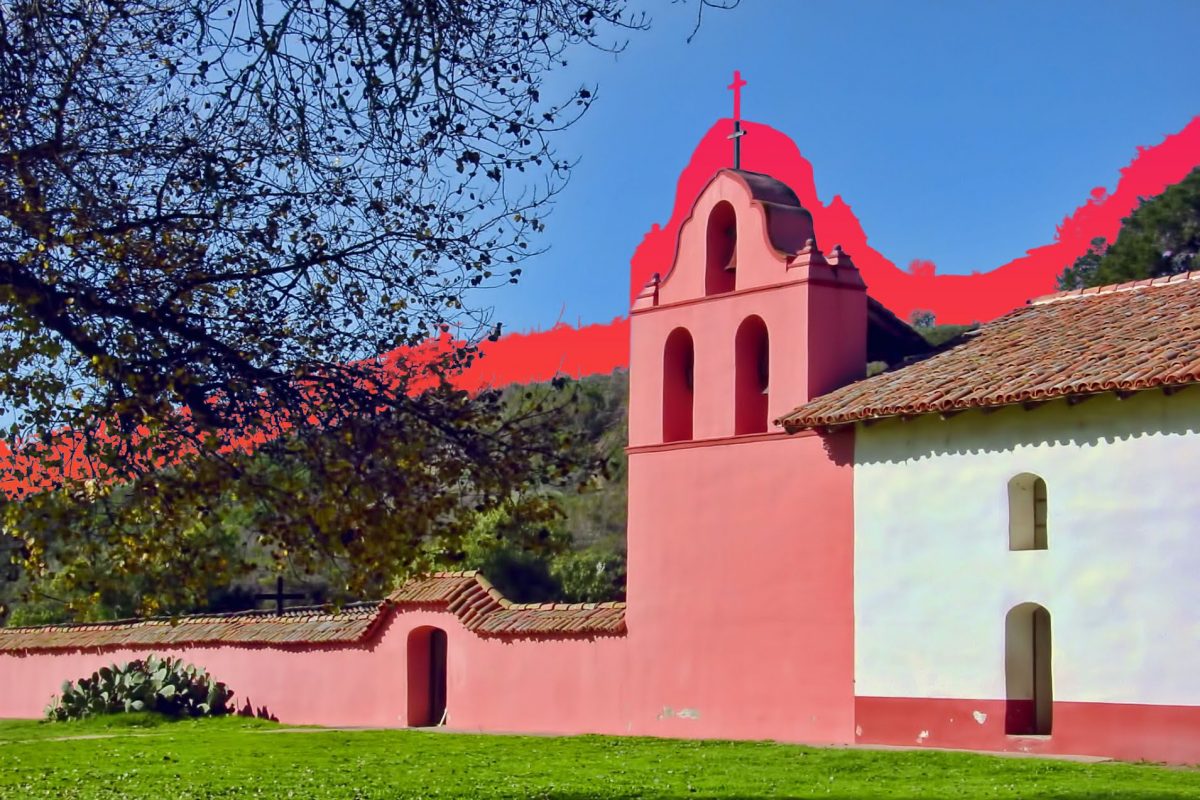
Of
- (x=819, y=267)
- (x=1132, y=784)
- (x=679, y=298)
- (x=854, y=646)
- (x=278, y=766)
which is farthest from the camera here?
(x=679, y=298)

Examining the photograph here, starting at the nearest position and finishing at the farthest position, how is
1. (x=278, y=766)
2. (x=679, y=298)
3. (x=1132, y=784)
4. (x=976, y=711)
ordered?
(x=1132, y=784)
(x=278, y=766)
(x=976, y=711)
(x=679, y=298)

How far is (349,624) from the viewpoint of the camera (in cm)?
2598

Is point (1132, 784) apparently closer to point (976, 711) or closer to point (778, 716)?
point (976, 711)

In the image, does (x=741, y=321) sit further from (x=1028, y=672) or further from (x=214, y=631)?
(x=214, y=631)

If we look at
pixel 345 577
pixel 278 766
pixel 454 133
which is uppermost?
pixel 454 133

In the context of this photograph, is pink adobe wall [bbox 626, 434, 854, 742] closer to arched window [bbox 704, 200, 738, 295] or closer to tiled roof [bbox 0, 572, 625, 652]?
tiled roof [bbox 0, 572, 625, 652]

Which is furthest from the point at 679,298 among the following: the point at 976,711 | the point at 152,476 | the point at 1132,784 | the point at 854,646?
the point at 152,476

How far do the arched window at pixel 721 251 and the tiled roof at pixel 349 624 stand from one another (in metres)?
4.63

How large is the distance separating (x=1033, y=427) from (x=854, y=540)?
2.78m

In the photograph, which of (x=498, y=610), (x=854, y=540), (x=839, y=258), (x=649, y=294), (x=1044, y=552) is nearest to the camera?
(x=1044, y=552)

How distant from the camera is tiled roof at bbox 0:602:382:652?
1024 inches

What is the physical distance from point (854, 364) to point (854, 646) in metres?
3.71

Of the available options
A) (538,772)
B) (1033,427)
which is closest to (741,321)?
(1033,427)

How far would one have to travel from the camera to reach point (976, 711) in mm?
17812
